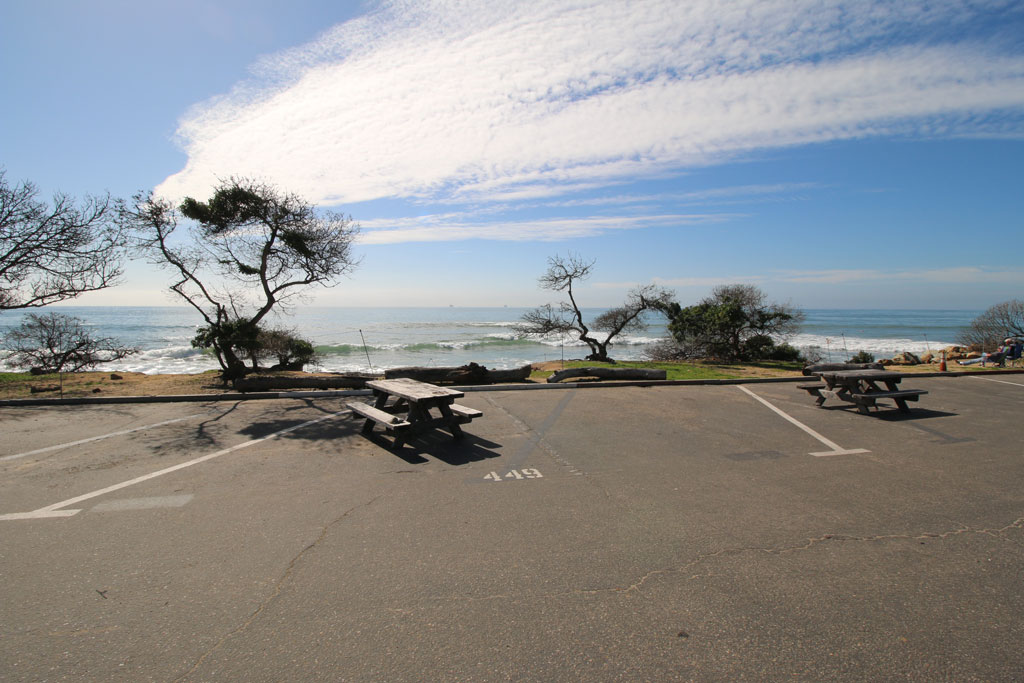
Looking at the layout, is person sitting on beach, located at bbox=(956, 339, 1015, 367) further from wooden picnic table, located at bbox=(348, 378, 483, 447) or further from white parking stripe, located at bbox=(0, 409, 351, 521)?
white parking stripe, located at bbox=(0, 409, 351, 521)

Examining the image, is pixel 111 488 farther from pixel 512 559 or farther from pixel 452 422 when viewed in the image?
pixel 512 559

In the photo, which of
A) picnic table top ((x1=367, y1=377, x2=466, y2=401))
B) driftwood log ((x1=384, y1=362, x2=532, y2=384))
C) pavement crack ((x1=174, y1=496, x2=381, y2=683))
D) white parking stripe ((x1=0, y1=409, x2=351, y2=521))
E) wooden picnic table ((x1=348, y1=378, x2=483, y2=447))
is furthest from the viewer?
driftwood log ((x1=384, y1=362, x2=532, y2=384))

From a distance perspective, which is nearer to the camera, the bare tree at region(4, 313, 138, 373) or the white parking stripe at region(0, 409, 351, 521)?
the white parking stripe at region(0, 409, 351, 521)

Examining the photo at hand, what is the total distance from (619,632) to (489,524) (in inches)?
62.9

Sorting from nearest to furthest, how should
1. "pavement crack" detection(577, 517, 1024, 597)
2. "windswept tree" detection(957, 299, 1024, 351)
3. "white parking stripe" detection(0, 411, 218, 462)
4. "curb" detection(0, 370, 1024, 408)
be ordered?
"pavement crack" detection(577, 517, 1024, 597) < "white parking stripe" detection(0, 411, 218, 462) < "curb" detection(0, 370, 1024, 408) < "windswept tree" detection(957, 299, 1024, 351)

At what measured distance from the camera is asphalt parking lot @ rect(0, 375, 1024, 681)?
99.8 inches

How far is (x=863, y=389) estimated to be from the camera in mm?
9508

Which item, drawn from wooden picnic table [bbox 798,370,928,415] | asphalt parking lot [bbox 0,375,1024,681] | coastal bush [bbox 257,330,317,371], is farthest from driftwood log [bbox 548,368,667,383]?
coastal bush [bbox 257,330,317,371]

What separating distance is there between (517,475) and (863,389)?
752 cm

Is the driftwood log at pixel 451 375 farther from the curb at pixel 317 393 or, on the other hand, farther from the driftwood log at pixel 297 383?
the curb at pixel 317 393

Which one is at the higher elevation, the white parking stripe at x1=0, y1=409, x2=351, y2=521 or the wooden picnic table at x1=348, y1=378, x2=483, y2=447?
the wooden picnic table at x1=348, y1=378, x2=483, y2=447

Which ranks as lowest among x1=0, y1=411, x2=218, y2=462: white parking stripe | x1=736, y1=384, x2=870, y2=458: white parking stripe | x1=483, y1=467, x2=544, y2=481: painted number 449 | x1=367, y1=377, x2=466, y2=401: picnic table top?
x1=736, y1=384, x2=870, y2=458: white parking stripe

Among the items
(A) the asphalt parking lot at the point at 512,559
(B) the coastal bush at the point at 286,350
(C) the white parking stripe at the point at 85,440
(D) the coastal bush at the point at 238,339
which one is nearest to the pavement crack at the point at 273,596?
(A) the asphalt parking lot at the point at 512,559

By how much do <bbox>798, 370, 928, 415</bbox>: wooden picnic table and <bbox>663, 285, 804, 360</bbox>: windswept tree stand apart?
487 inches
